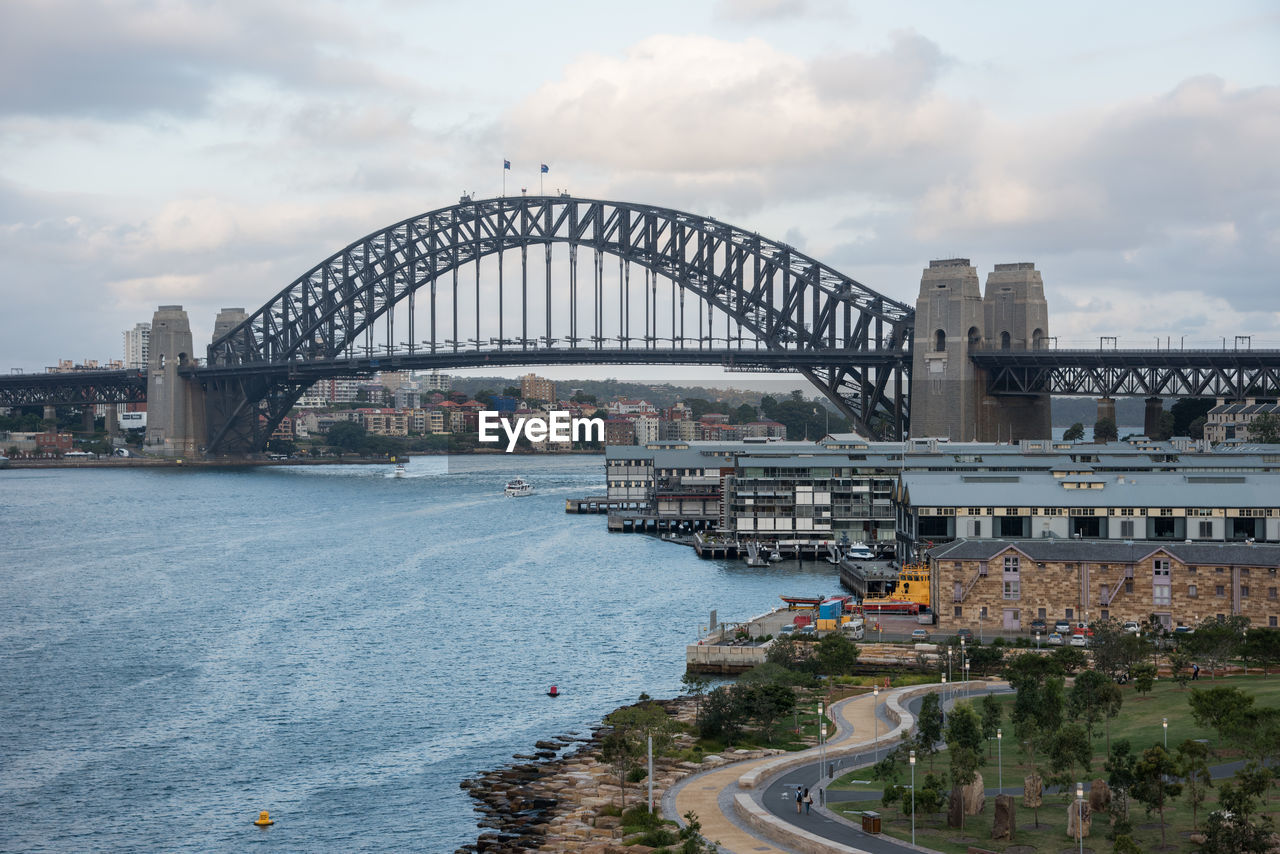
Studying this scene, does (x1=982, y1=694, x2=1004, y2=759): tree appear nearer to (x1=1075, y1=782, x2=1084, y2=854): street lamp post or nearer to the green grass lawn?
the green grass lawn

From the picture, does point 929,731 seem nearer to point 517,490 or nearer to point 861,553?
point 861,553

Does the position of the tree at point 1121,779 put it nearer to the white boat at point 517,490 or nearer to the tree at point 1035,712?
the tree at point 1035,712

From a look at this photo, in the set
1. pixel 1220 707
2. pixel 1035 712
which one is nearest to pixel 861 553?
pixel 1035 712

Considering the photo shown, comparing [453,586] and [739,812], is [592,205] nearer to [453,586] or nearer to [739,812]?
[453,586]

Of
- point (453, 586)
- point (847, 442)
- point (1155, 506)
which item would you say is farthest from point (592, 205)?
point (1155, 506)

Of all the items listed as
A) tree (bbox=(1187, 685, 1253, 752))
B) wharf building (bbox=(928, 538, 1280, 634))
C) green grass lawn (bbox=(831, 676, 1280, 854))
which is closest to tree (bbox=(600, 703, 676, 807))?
green grass lawn (bbox=(831, 676, 1280, 854))

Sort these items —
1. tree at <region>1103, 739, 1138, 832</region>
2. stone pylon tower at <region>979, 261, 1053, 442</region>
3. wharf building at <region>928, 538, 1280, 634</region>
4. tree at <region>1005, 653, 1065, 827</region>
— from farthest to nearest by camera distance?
stone pylon tower at <region>979, 261, 1053, 442</region> → wharf building at <region>928, 538, 1280, 634</region> → tree at <region>1005, 653, 1065, 827</region> → tree at <region>1103, 739, 1138, 832</region>

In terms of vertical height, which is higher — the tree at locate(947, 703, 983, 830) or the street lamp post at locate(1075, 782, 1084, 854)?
the tree at locate(947, 703, 983, 830)
